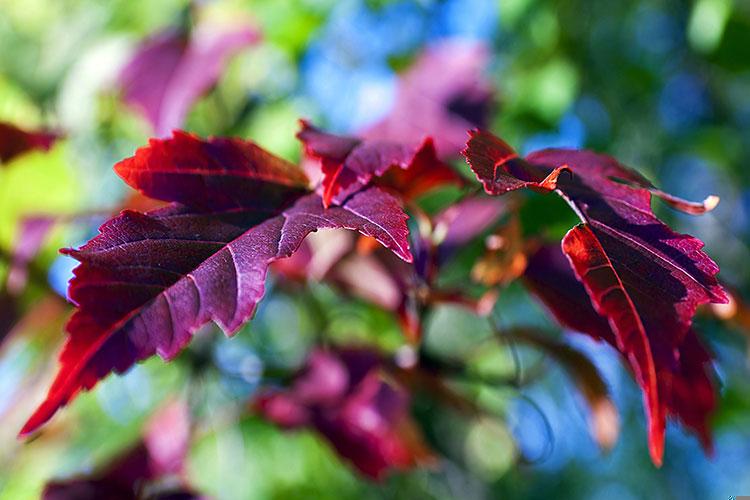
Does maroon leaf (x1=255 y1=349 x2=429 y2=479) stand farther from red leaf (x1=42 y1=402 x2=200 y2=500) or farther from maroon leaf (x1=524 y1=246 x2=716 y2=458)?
maroon leaf (x1=524 y1=246 x2=716 y2=458)

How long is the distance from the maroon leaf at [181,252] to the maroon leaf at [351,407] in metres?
0.29

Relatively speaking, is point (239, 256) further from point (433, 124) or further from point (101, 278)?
point (433, 124)

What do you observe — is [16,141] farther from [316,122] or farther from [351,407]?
[316,122]

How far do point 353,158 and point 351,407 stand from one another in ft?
1.09

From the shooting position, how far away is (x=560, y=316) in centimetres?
53

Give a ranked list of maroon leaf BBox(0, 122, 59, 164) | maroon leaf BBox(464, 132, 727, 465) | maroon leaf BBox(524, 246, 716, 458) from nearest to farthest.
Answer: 1. maroon leaf BBox(464, 132, 727, 465)
2. maroon leaf BBox(524, 246, 716, 458)
3. maroon leaf BBox(0, 122, 59, 164)

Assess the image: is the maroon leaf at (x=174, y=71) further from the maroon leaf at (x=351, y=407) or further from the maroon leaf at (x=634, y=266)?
the maroon leaf at (x=634, y=266)

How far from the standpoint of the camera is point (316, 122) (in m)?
1.21

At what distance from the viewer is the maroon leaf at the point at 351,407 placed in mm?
735

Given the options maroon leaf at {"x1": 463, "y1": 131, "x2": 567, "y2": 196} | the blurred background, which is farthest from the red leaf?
maroon leaf at {"x1": 463, "y1": 131, "x2": 567, "y2": 196}

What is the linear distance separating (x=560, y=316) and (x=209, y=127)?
880mm

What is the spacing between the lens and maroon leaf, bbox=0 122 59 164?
68 cm

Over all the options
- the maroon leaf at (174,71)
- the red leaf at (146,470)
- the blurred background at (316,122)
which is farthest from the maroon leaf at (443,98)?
the red leaf at (146,470)

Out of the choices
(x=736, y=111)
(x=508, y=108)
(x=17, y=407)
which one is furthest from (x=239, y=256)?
(x=736, y=111)
